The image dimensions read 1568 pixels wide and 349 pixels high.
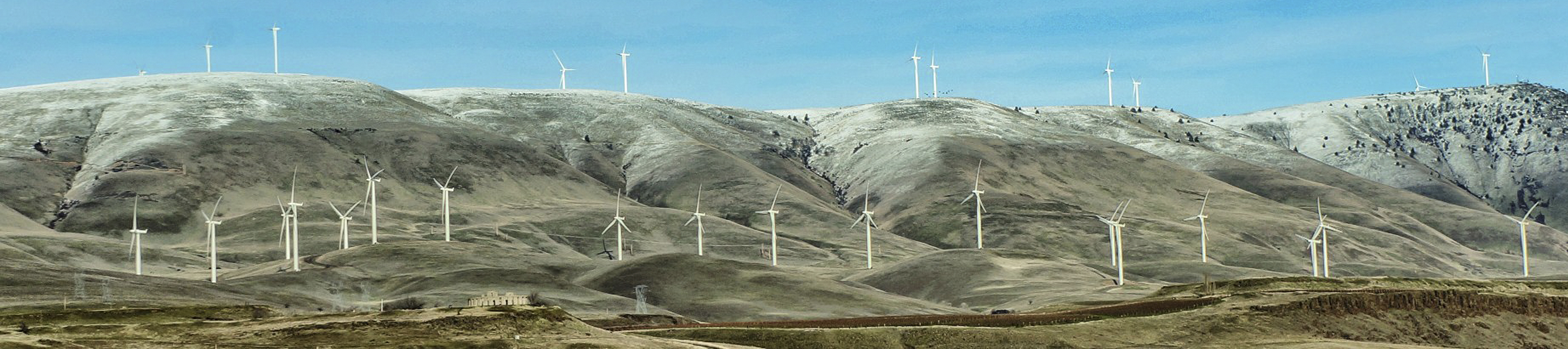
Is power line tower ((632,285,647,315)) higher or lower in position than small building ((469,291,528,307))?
lower

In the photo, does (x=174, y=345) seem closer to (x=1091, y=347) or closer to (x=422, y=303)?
(x=1091, y=347)

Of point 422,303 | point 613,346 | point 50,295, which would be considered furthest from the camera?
point 422,303

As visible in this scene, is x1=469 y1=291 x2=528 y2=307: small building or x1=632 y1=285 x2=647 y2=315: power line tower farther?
x1=632 y1=285 x2=647 y2=315: power line tower

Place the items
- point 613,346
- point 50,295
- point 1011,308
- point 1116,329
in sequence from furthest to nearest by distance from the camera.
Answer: point 1011,308 < point 50,295 < point 1116,329 < point 613,346

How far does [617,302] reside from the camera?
7402 inches

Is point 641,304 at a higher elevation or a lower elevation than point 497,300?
lower

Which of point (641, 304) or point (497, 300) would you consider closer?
point (497, 300)

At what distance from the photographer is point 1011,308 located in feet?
620

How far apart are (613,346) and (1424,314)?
64175 millimetres

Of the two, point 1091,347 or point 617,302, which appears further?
point 617,302

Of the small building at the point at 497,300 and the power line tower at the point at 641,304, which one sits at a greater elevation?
the small building at the point at 497,300

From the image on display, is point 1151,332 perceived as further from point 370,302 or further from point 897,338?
point 370,302

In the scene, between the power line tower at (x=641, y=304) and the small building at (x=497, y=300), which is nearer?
the small building at (x=497, y=300)

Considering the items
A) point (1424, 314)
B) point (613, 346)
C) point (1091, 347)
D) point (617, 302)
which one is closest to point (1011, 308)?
point (617, 302)
